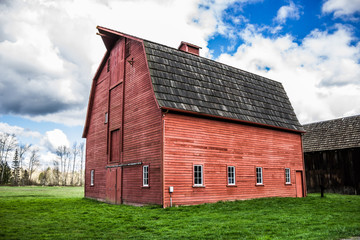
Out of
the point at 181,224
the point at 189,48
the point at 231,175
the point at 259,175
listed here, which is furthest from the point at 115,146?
the point at 181,224

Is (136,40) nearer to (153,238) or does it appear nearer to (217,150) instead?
(217,150)

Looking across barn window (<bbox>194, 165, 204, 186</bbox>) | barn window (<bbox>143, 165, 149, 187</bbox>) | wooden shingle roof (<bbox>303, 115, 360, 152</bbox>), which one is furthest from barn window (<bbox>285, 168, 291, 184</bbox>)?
barn window (<bbox>143, 165, 149, 187</bbox>)

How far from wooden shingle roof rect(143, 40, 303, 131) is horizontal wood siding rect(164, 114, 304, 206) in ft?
2.60

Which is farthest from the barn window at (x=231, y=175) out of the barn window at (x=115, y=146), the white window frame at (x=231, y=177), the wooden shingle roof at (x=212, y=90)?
the barn window at (x=115, y=146)

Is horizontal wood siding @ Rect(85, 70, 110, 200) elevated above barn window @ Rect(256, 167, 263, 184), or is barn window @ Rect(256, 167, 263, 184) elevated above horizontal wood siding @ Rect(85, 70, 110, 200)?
horizontal wood siding @ Rect(85, 70, 110, 200)

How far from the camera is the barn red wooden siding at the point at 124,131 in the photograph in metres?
16.8

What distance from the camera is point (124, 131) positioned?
19609mm

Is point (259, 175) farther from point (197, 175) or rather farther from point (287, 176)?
point (197, 175)

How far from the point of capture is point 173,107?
53.4 feet

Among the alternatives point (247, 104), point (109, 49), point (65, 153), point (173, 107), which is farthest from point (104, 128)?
point (65, 153)

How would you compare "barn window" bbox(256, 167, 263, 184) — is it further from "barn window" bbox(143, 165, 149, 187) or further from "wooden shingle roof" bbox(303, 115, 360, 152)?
"wooden shingle roof" bbox(303, 115, 360, 152)

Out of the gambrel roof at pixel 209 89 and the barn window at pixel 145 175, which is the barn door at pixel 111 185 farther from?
the gambrel roof at pixel 209 89

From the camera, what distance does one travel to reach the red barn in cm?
1645

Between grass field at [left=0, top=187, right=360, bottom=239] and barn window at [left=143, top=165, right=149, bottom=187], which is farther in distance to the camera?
barn window at [left=143, top=165, right=149, bottom=187]
